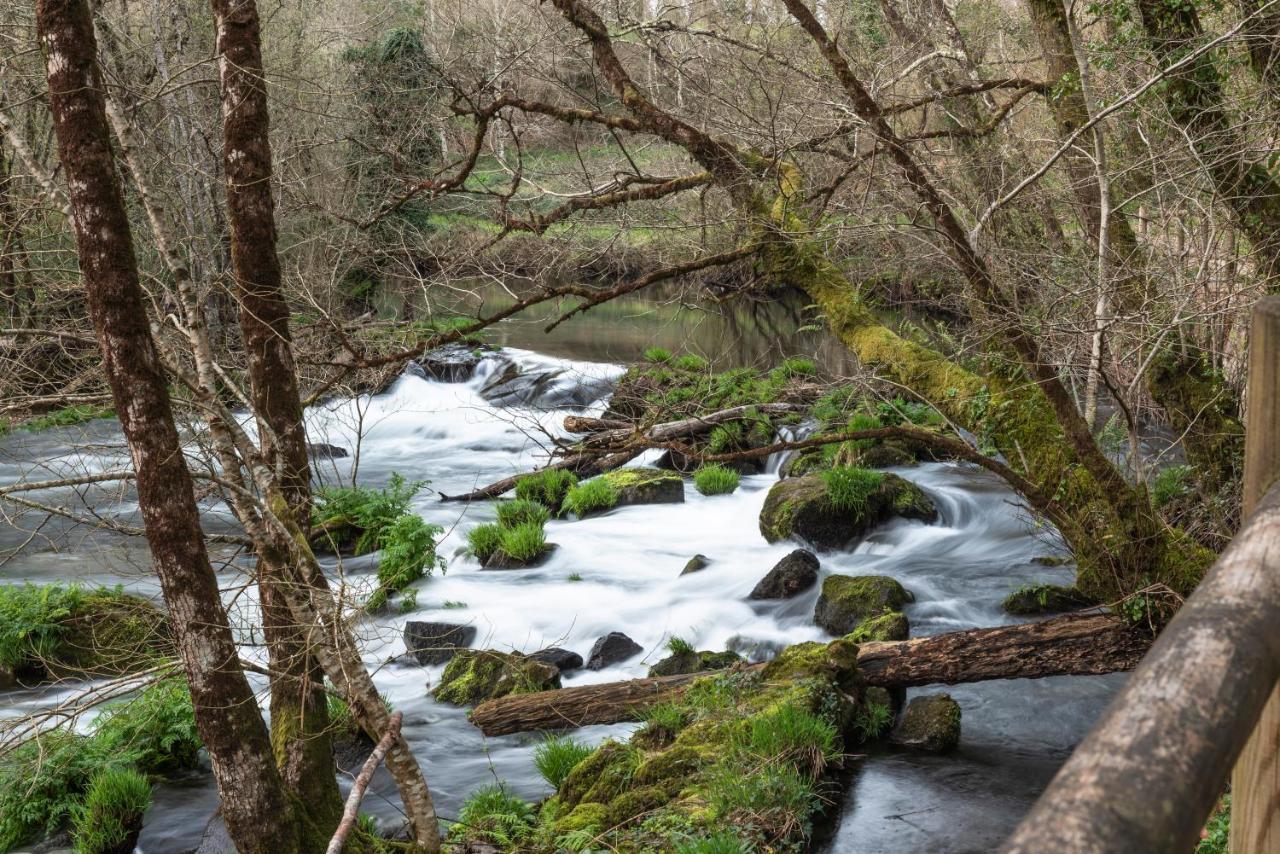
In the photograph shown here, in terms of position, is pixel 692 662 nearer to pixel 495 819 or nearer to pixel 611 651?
pixel 611 651

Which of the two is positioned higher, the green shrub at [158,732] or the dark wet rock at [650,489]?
the dark wet rock at [650,489]

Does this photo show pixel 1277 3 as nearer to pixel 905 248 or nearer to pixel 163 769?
pixel 905 248

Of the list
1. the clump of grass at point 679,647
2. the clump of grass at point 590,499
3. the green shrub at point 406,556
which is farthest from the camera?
the clump of grass at point 590,499

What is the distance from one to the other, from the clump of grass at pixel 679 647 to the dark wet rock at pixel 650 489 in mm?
4055

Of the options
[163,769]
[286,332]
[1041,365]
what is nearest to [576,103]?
[286,332]

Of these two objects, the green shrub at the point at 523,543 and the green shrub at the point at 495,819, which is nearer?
the green shrub at the point at 495,819

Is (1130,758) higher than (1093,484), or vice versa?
(1130,758)

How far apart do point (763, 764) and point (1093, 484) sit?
10.4ft


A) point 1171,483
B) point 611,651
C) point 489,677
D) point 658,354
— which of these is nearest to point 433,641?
point 489,677

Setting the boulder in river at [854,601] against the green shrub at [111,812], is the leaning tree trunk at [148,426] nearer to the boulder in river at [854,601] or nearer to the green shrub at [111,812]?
the green shrub at [111,812]

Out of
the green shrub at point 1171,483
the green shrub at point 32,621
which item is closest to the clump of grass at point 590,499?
the green shrub at point 32,621

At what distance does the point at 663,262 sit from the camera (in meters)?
11.3

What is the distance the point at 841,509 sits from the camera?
11727mm

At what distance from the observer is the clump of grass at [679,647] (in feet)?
29.8
